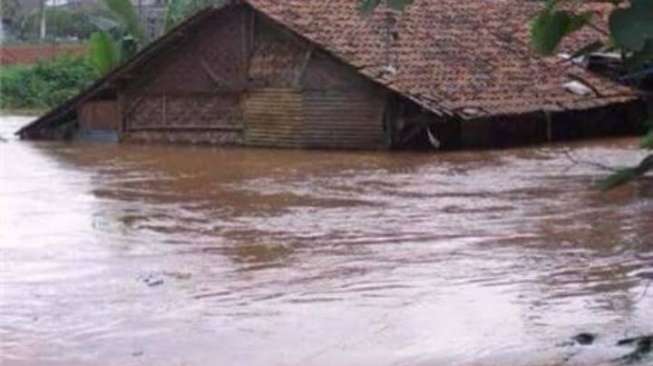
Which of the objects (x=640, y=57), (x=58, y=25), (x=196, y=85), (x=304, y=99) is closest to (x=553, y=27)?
(x=640, y=57)

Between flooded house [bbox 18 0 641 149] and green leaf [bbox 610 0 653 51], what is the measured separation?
68.0 feet

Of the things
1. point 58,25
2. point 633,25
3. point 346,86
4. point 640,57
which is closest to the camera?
point 633,25

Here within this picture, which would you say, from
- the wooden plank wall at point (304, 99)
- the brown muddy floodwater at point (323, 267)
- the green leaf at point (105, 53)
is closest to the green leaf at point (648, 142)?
the brown muddy floodwater at point (323, 267)

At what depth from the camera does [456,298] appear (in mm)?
9289

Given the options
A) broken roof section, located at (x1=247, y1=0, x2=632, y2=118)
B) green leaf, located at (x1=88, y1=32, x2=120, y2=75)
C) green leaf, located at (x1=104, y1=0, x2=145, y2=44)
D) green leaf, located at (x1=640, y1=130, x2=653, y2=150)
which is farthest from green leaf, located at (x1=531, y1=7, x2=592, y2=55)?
green leaf, located at (x1=104, y1=0, x2=145, y2=44)

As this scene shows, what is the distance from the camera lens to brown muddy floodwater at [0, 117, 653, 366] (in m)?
7.75

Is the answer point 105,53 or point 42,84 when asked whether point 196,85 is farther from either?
point 42,84

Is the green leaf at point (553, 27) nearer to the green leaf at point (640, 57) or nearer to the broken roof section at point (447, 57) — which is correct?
the green leaf at point (640, 57)

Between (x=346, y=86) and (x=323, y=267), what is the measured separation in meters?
14.7

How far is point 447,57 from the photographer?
87.5 ft

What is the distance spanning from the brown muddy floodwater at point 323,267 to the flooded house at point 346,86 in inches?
162

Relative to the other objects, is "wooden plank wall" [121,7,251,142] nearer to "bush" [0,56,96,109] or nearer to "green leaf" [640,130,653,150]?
"bush" [0,56,96,109]

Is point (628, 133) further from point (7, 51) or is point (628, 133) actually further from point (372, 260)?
point (7, 51)

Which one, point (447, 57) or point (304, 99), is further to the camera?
point (447, 57)
